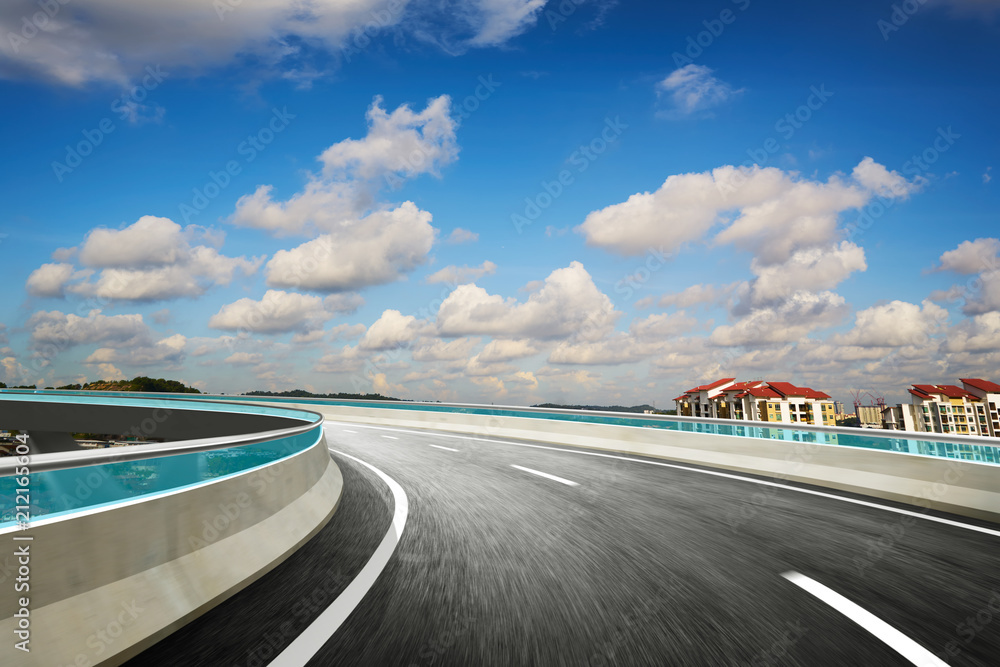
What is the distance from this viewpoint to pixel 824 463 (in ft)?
33.9

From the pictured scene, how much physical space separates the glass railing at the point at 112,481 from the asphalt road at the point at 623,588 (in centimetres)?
95

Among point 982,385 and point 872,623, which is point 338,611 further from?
point 982,385

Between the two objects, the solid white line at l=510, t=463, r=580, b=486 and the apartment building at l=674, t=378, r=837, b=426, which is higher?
the apartment building at l=674, t=378, r=837, b=426

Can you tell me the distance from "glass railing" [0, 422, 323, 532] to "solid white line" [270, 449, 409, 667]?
1.38 metres

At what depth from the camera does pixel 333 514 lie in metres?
7.91

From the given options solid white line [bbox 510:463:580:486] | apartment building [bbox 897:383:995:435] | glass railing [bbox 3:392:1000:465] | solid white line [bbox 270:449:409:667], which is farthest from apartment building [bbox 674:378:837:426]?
solid white line [bbox 270:449:409:667]

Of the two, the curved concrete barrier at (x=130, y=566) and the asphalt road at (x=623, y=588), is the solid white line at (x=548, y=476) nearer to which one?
the asphalt road at (x=623, y=588)

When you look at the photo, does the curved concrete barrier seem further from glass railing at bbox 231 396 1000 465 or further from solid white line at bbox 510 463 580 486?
glass railing at bbox 231 396 1000 465

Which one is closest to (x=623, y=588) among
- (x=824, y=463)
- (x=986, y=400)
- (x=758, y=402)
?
(x=824, y=463)

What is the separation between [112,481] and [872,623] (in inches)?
197

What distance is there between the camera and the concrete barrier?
7.81 metres

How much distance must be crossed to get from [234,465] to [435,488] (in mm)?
4984

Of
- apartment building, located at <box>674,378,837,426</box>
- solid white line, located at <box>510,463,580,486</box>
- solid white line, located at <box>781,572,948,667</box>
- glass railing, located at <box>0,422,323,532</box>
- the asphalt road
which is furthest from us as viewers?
apartment building, located at <box>674,378,837,426</box>

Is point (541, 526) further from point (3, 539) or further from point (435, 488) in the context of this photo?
→ point (3, 539)
